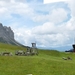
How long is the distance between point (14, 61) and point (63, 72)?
41.3ft

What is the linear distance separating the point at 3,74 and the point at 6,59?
11.7 m

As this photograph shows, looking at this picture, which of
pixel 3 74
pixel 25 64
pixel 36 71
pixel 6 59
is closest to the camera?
pixel 3 74

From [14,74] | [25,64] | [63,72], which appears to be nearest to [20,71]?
[14,74]

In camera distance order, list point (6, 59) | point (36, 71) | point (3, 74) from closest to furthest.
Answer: point (3, 74) < point (36, 71) < point (6, 59)

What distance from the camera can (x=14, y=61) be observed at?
52312 mm

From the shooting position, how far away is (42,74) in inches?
1694

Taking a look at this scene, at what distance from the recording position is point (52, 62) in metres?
52.7

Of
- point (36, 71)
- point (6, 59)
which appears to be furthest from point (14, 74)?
point (6, 59)

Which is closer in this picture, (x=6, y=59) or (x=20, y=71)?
(x=20, y=71)

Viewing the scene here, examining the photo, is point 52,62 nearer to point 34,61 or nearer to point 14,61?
point 34,61

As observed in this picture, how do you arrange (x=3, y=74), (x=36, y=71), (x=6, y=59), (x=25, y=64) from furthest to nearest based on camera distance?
(x=6, y=59)
(x=25, y=64)
(x=36, y=71)
(x=3, y=74)

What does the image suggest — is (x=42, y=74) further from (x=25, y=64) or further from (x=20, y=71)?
(x=25, y=64)

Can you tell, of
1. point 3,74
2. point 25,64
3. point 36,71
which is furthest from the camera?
point 25,64

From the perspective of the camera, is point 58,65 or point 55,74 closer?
A: point 55,74
